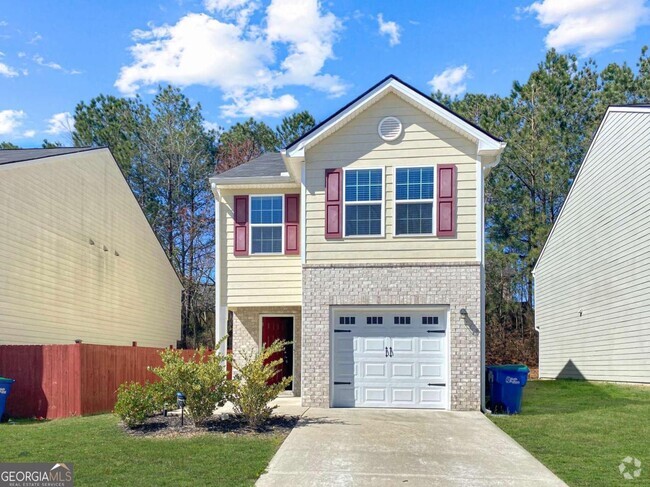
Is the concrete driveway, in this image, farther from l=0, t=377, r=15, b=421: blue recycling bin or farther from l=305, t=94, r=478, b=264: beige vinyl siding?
l=0, t=377, r=15, b=421: blue recycling bin

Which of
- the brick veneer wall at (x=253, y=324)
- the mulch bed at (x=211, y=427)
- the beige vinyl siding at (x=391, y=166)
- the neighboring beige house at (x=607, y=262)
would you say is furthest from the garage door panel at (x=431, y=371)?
the neighboring beige house at (x=607, y=262)

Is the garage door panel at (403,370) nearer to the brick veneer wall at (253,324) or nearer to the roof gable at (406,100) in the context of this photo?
the brick veneer wall at (253,324)

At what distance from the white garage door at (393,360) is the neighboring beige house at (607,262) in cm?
646

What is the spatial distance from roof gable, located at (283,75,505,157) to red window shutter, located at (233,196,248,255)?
91.6 inches

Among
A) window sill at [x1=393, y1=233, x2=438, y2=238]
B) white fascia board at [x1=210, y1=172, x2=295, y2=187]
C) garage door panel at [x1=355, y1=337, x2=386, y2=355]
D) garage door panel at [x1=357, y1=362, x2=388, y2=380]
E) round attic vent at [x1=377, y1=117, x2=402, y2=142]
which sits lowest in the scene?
garage door panel at [x1=357, y1=362, x2=388, y2=380]

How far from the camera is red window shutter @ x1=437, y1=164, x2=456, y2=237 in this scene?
43.9 ft

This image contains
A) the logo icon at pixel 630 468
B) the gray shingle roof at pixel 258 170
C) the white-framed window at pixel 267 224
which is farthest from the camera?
the gray shingle roof at pixel 258 170

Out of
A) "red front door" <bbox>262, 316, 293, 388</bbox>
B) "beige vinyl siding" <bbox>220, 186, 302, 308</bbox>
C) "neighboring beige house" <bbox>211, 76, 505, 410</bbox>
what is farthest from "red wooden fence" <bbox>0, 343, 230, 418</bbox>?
"neighboring beige house" <bbox>211, 76, 505, 410</bbox>

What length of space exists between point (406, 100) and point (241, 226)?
4.94 metres

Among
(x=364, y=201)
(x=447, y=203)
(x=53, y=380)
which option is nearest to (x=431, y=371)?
(x=447, y=203)

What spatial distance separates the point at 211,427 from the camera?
1073cm

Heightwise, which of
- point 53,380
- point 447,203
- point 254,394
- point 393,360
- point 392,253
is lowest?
point 53,380

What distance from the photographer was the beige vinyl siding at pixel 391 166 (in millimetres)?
13414

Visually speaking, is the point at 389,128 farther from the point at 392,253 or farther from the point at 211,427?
the point at 211,427
